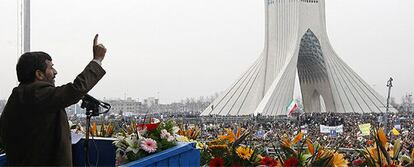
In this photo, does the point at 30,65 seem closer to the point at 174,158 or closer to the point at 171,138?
the point at 174,158

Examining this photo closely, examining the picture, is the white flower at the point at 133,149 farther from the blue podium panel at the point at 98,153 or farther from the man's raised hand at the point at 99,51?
the man's raised hand at the point at 99,51

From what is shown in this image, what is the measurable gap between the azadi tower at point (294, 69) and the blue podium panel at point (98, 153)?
30.1m

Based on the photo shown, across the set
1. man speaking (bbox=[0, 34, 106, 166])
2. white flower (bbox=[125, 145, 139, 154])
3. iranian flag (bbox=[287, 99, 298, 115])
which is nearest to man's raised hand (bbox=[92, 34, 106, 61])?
man speaking (bbox=[0, 34, 106, 166])

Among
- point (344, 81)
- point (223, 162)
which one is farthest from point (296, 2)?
point (223, 162)

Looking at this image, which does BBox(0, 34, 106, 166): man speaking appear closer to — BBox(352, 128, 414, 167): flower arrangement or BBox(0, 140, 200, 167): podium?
BBox(0, 140, 200, 167): podium

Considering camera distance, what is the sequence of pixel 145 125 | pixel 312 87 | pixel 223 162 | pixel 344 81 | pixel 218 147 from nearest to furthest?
pixel 145 125, pixel 223 162, pixel 218 147, pixel 344 81, pixel 312 87

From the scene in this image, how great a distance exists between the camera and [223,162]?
162 inches

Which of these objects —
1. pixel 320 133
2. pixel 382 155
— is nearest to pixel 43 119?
pixel 382 155

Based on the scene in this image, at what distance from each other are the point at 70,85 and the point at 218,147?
223cm

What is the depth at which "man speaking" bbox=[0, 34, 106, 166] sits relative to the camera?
2.39 m

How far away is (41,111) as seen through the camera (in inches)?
95.3

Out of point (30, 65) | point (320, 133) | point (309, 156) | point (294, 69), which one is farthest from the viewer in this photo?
point (294, 69)

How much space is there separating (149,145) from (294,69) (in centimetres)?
3225

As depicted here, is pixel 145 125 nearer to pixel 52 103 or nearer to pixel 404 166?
pixel 52 103
